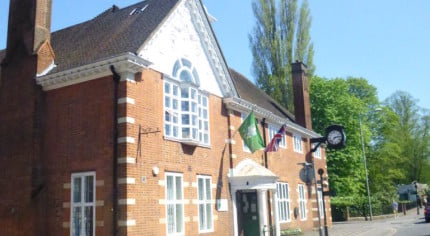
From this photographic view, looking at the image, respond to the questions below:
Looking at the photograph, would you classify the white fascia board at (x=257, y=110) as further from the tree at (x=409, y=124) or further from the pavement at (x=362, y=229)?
the tree at (x=409, y=124)

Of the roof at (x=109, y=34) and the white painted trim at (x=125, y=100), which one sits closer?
the white painted trim at (x=125, y=100)

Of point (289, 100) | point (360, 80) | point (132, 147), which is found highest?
point (360, 80)

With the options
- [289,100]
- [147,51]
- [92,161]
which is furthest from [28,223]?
[289,100]

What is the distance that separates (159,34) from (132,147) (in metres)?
4.87

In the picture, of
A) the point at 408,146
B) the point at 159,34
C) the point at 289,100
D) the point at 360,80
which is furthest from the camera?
the point at 408,146

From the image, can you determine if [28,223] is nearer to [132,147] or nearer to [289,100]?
[132,147]

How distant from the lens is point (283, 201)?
26.1 metres

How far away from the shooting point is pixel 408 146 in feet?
227

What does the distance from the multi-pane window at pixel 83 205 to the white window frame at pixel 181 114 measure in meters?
3.24

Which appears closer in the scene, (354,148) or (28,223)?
(28,223)

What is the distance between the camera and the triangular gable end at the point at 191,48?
16.9m

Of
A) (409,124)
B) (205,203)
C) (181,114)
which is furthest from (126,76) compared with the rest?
(409,124)

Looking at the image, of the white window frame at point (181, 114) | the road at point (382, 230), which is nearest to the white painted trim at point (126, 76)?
the white window frame at point (181, 114)

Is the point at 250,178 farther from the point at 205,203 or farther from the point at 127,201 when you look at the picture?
the point at 127,201
